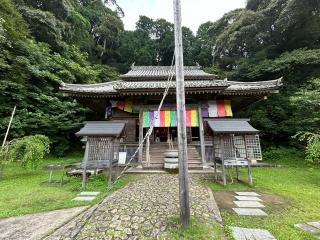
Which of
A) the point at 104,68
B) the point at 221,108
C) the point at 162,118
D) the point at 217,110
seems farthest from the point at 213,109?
the point at 104,68

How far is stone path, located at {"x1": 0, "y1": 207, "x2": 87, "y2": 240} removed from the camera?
3291 millimetres

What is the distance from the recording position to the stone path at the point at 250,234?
3164 mm

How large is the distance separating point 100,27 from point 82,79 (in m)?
15.8

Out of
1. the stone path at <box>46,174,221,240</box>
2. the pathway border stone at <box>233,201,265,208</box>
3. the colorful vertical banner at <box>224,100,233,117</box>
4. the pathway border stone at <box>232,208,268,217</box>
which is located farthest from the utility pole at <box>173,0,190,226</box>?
the colorful vertical banner at <box>224,100,233,117</box>

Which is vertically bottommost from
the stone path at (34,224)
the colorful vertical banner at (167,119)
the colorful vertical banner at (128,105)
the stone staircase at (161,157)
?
the stone path at (34,224)

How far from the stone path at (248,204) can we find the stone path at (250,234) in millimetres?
811

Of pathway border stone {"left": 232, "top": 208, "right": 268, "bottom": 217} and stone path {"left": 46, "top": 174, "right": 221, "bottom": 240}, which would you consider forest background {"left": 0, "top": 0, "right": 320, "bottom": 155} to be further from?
stone path {"left": 46, "top": 174, "right": 221, "bottom": 240}

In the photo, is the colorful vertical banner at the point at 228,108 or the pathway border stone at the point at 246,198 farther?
the colorful vertical banner at the point at 228,108

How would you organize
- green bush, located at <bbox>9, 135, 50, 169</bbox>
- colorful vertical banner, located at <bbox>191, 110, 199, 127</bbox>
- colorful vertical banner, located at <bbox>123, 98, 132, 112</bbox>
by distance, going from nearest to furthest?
green bush, located at <bbox>9, 135, 50, 169</bbox> < colorful vertical banner, located at <bbox>191, 110, 199, 127</bbox> < colorful vertical banner, located at <bbox>123, 98, 132, 112</bbox>

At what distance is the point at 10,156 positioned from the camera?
823 centimetres

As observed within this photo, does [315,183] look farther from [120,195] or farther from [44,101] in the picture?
[44,101]

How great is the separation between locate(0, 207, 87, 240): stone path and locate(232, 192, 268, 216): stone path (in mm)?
3639

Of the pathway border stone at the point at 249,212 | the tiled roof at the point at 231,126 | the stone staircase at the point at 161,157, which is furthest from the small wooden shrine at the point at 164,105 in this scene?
the pathway border stone at the point at 249,212

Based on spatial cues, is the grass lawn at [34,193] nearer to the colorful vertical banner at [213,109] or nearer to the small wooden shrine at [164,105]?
the small wooden shrine at [164,105]
